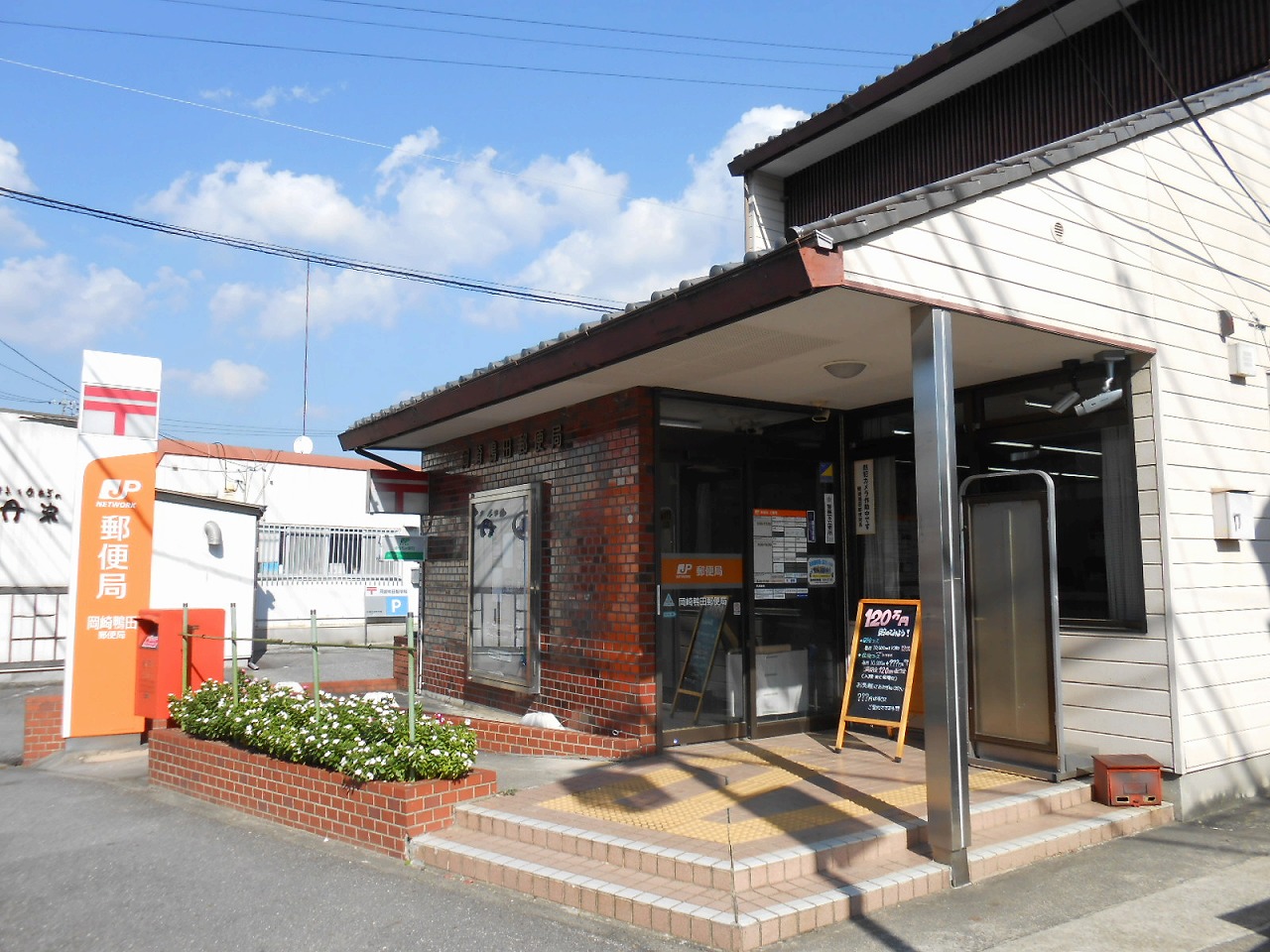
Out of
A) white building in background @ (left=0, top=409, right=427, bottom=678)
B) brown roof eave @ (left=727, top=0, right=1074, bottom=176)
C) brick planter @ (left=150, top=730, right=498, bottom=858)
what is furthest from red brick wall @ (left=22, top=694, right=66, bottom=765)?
brown roof eave @ (left=727, top=0, right=1074, bottom=176)

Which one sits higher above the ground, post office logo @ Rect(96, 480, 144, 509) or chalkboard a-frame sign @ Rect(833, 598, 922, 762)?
post office logo @ Rect(96, 480, 144, 509)

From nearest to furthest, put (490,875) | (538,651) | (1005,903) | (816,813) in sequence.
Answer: (1005,903) < (490,875) < (816,813) < (538,651)

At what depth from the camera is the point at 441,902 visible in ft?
16.9

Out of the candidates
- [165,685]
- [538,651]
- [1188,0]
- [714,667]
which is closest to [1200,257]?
[1188,0]

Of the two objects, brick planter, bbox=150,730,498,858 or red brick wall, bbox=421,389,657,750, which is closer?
brick planter, bbox=150,730,498,858

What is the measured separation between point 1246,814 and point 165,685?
901cm

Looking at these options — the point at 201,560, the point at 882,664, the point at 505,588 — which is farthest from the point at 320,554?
the point at 882,664

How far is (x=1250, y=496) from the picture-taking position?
7332mm

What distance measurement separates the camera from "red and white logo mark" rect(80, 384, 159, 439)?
995 cm

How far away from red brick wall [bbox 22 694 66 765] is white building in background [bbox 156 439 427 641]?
12.9 m

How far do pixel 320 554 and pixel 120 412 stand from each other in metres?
14.7

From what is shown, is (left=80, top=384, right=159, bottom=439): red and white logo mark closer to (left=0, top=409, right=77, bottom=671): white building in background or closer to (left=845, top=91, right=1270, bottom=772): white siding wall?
(left=845, top=91, right=1270, bottom=772): white siding wall

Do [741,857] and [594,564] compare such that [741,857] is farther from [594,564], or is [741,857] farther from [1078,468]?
[1078,468]

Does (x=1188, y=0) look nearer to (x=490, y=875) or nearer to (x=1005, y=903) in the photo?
(x=1005, y=903)
